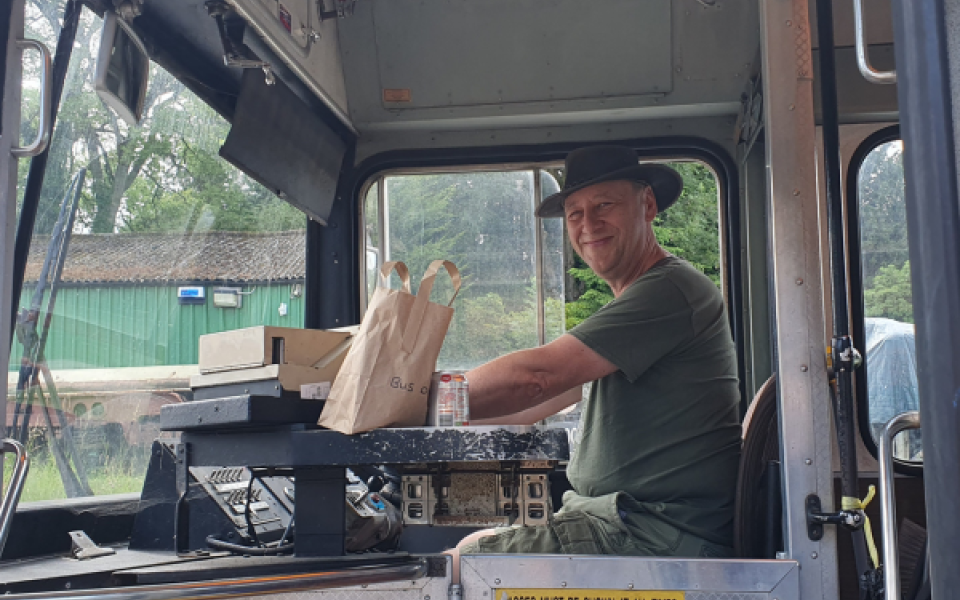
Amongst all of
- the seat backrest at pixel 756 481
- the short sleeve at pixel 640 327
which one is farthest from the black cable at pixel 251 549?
the seat backrest at pixel 756 481

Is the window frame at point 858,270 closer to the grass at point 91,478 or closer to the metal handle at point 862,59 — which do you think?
the metal handle at point 862,59

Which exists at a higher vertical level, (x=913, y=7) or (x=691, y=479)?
(x=913, y=7)

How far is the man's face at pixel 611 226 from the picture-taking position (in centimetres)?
280

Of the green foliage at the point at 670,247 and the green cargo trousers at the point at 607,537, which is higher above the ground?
the green foliage at the point at 670,247

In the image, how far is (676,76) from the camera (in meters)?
3.35

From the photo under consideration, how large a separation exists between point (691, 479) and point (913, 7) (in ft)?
4.79

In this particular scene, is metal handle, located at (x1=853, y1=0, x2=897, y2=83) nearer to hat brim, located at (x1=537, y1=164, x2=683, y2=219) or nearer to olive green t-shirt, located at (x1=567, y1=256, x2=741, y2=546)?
olive green t-shirt, located at (x1=567, y1=256, x2=741, y2=546)

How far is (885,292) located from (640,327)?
1.57 meters

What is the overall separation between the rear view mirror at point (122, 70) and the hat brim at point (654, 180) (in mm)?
1357

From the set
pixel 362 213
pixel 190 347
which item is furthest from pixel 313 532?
pixel 362 213

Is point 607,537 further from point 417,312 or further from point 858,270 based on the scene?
point 858,270

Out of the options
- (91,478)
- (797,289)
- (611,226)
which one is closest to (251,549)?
(91,478)

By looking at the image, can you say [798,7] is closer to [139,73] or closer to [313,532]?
[313,532]

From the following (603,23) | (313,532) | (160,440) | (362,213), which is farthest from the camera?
(362,213)
